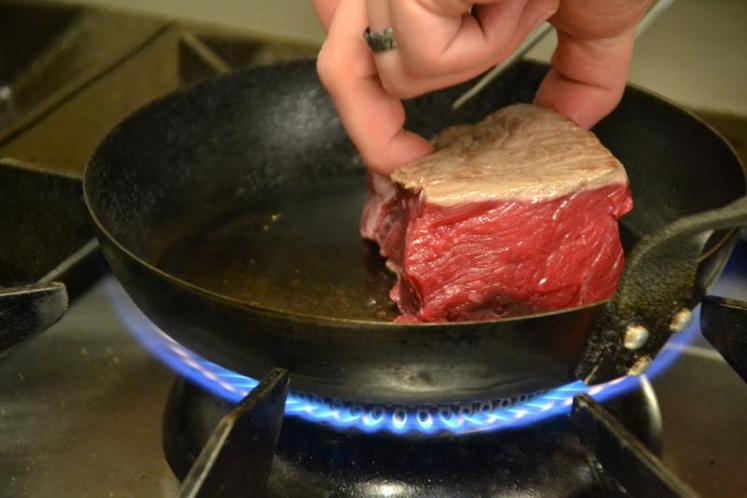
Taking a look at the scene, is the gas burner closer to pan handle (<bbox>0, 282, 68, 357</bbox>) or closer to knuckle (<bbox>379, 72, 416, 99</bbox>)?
pan handle (<bbox>0, 282, 68, 357</bbox>)

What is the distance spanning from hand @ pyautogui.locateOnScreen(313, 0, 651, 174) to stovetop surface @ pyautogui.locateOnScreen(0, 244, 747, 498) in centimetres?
33

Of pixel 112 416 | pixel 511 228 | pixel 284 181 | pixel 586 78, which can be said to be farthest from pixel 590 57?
pixel 112 416

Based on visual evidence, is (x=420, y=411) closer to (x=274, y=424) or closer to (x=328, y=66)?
(x=274, y=424)

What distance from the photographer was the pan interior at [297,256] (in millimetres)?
1083

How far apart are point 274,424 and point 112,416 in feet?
0.82

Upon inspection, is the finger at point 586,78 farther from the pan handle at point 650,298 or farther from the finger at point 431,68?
the pan handle at point 650,298

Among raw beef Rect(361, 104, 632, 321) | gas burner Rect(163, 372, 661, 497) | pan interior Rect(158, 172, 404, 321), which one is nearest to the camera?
gas burner Rect(163, 372, 661, 497)

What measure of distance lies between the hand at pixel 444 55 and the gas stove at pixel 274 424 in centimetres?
29

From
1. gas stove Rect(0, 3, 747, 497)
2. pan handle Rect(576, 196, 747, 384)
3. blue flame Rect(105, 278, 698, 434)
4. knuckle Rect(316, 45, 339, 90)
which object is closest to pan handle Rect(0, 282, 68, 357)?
gas stove Rect(0, 3, 747, 497)

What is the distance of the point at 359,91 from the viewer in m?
0.94

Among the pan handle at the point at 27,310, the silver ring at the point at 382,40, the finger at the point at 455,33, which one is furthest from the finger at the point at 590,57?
the pan handle at the point at 27,310

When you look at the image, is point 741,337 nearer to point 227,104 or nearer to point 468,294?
point 468,294

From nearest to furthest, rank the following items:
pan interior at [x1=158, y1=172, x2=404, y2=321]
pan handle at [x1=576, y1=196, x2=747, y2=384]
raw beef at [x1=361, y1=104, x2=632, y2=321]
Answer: pan handle at [x1=576, y1=196, x2=747, y2=384] → raw beef at [x1=361, y1=104, x2=632, y2=321] → pan interior at [x1=158, y1=172, x2=404, y2=321]

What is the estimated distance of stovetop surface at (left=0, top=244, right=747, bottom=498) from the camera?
0.90 meters
